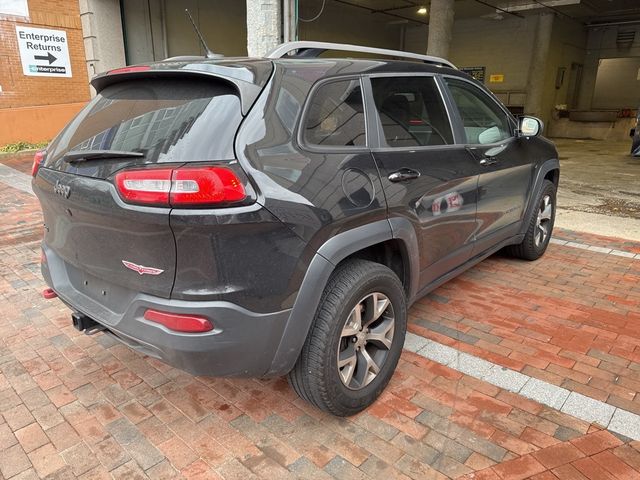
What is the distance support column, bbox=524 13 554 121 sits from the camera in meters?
17.5

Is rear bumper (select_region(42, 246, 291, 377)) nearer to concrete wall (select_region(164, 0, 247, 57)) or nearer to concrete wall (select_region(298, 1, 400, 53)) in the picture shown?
concrete wall (select_region(164, 0, 247, 57))

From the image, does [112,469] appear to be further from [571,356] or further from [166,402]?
[571,356]

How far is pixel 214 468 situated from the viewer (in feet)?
7.11

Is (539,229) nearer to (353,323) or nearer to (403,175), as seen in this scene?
(403,175)

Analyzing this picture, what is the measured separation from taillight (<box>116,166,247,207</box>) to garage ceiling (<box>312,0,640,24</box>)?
53.3ft

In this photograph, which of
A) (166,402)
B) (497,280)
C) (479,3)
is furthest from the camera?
(479,3)

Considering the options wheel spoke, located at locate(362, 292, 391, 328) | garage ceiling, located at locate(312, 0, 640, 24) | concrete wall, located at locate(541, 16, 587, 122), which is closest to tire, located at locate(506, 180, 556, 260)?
wheel spoke, located at locate(362, 292, 391, 328)

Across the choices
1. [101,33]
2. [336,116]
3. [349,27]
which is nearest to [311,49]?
[336,116]

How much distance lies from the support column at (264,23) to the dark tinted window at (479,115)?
3731 millimetres

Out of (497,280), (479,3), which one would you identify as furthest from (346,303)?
(479,3)

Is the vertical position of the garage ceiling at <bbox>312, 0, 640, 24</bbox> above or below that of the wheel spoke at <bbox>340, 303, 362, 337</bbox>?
above

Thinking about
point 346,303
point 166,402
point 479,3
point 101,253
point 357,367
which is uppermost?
point 479,3

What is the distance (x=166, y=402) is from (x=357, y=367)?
1.05 metres

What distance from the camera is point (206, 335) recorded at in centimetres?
191
